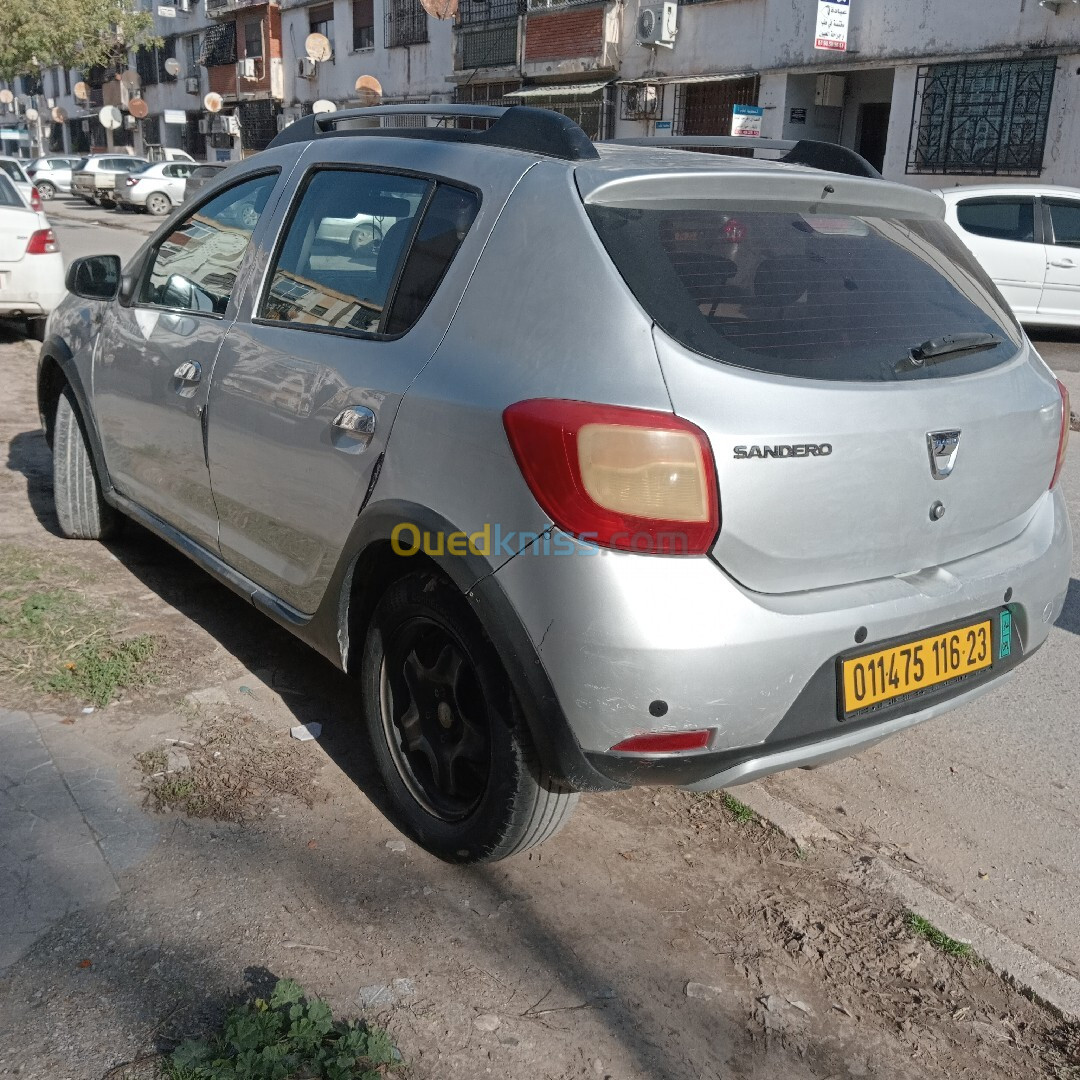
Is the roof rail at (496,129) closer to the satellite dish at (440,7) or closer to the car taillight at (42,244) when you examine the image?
the car taillight at (42,244)

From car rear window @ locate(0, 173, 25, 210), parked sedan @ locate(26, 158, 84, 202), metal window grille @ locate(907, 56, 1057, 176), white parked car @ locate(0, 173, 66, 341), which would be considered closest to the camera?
white parked car @ locate(0, 173, 66, 341)

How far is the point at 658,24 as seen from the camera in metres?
22.5

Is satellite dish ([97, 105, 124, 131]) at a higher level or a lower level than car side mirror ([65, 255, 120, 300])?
higher

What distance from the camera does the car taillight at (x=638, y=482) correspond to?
2.21m

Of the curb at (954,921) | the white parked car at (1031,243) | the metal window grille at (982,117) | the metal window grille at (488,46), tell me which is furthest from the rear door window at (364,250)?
the metal window grille at (488,46)

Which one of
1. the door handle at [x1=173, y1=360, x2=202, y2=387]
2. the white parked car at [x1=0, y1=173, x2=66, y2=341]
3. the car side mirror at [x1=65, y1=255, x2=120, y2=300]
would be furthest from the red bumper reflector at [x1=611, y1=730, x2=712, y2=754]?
the white parked car at [x1=0, y1=173, x2=66, y2=341]

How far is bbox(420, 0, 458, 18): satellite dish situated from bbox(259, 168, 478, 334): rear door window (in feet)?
88.3

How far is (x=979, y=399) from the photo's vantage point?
2629mm

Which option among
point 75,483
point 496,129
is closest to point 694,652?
point 496,129

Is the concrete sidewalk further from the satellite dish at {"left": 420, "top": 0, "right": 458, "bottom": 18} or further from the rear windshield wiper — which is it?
the satellite dish at {"left": 420, "top": 0, "right": 458, "bottom": 18}

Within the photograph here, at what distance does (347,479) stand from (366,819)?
3.07 ft

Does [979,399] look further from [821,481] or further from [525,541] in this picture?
[525,541]

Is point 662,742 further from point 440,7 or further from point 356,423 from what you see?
point 440,7

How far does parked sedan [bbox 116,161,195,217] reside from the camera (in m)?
30.6
